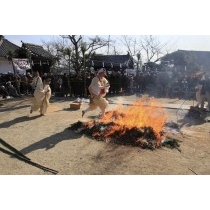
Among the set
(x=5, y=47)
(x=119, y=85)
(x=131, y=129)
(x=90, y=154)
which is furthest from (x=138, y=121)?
(x=5, y=47)

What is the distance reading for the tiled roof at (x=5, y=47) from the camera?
24.5 m

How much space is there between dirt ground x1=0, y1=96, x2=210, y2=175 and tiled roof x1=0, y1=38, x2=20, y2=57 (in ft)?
53.0

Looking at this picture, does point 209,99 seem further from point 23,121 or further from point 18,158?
point 18,158

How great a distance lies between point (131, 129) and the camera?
26.0 feet

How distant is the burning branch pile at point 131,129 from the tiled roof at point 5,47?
1768 centimetres

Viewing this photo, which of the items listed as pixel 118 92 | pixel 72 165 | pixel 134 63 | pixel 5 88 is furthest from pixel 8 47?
pixel 72 165

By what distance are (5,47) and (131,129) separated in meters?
21.3

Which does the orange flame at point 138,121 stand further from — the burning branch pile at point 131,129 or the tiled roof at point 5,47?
the tiled roof at point 5,47

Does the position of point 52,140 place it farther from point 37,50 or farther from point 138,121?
point 37,50

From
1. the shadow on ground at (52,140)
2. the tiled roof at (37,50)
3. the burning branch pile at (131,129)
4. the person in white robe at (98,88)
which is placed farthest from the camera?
the tiled roof at (37,50)

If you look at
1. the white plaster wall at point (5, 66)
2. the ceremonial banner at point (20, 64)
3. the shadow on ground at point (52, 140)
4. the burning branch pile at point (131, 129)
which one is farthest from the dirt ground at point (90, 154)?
the white plaster wall at point (5, 66)

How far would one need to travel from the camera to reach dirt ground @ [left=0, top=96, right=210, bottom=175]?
19.5 ft

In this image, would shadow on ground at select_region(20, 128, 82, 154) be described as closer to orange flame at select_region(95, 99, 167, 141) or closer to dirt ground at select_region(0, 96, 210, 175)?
dirt ground at select_region(0, 96, 210, 175)

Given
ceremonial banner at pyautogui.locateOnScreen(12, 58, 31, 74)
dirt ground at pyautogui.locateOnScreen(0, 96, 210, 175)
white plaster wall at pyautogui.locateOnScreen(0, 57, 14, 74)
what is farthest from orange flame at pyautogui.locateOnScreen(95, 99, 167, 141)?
white plaster wall at pyautogui.locateOnScreen(0, 57, 14, 74)
